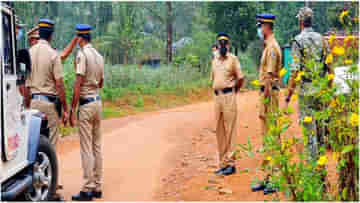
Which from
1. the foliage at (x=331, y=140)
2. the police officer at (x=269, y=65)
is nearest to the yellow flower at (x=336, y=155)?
the foliage at (x=331, y=140)

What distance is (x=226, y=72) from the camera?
258 inches

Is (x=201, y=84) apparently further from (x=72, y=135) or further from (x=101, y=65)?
(x=101, y=65)

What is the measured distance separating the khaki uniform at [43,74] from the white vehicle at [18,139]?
0.93ft

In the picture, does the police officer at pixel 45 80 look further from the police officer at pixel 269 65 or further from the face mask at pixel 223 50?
the police officer at pixel 269 65

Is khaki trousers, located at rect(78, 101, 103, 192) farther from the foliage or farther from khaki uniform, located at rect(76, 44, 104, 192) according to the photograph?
the foliage

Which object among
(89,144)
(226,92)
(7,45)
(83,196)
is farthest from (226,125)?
(7,45)

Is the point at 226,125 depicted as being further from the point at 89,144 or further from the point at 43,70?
the point at 43,70

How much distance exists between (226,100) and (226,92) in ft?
0.37

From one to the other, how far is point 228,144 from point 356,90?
12.2 ft

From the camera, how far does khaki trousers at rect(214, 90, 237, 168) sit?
21.7ft

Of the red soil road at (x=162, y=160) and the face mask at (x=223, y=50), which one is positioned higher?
the face mask at (x=223, y=50)

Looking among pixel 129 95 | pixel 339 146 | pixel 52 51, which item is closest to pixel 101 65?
pixel 52 51

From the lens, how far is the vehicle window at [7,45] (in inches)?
179

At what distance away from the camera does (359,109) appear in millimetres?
3002
